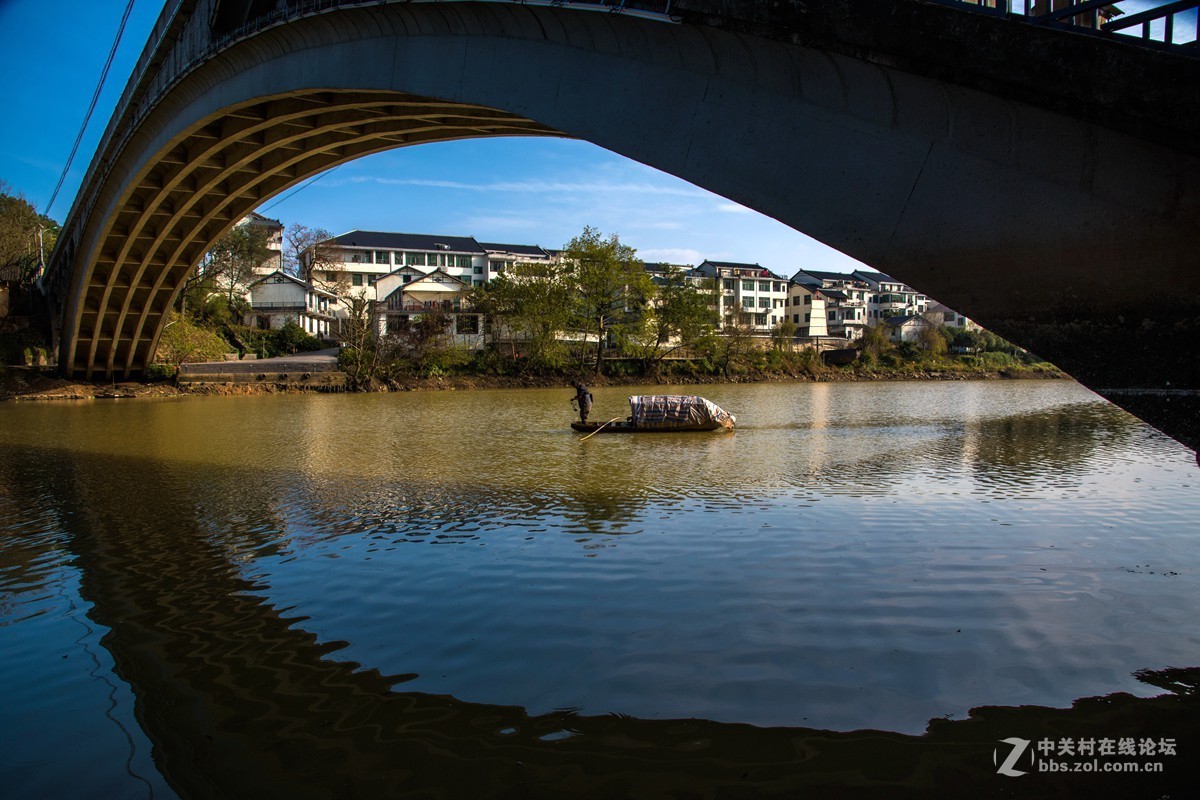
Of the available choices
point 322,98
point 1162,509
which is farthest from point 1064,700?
point 322,98

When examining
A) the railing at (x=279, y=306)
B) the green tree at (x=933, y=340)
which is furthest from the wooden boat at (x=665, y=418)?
the green tree at (x=933, y=340)

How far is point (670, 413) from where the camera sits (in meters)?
19.2

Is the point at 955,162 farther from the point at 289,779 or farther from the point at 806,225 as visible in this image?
the point at 289,779

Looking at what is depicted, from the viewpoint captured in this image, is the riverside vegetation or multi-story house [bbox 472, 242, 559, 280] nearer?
the riverside vegetation

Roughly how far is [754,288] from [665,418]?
75.7 m

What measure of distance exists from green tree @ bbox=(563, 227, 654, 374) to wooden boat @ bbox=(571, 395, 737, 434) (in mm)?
35951

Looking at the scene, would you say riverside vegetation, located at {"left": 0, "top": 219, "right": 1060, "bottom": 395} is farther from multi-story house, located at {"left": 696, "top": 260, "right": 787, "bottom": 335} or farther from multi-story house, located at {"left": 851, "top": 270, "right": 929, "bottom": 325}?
multi-story house, located at {"left": 851, "top": 270, "right": 929, "bottom": 325}

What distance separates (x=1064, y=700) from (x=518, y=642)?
3623 mm

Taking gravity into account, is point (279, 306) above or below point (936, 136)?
above

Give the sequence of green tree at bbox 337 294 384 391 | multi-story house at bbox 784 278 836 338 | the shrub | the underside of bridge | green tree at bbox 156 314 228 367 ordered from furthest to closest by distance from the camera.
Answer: multi-story house at bbox 784 278 836 338
green tree at bbox 156 314 228 367
the shrub
green tree at bbox 337 294 384 391
the underside of bridge

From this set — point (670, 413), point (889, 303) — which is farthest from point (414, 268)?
point (889, 303)

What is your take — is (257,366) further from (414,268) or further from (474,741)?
(474,741)

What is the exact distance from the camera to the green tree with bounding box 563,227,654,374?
55719mm

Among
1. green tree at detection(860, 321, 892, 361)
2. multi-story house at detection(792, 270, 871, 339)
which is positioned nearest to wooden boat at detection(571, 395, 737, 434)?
green tree at detection(860, 321, 892, 361)
